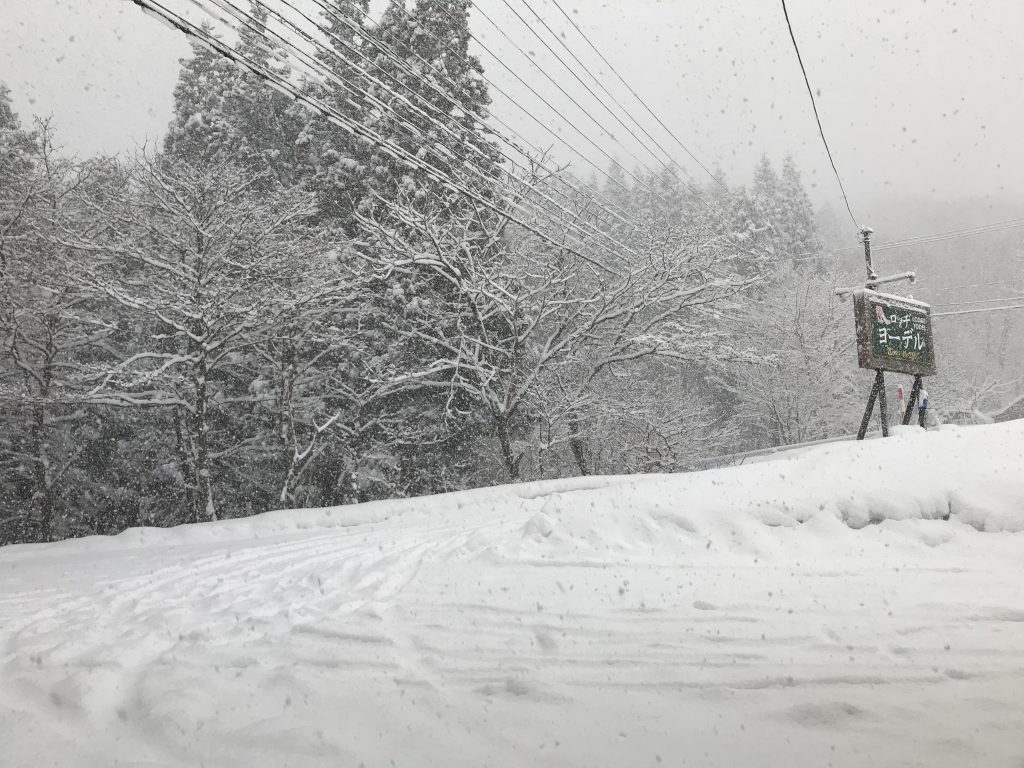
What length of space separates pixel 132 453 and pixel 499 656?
19.6 metres

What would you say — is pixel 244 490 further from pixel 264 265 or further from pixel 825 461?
Answer: pixel 825 461

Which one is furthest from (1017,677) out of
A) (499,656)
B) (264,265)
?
(264,265)

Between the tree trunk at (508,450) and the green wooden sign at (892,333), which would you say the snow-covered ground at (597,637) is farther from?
the tree trunk at (508,450)

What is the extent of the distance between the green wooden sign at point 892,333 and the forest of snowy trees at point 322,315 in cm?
414

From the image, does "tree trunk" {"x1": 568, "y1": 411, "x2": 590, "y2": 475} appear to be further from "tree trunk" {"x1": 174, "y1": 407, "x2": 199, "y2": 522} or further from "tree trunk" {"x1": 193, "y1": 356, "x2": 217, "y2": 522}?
"tree trunk" {"x1": 174, "y1": 407, "x2": 199, "y2": 522}

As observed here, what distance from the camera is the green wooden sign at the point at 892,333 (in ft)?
40.5

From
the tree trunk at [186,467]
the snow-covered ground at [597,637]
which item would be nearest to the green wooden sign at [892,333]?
the snow-covered ground at [597,637]

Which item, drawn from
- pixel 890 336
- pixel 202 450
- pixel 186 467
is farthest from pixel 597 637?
pixel 186 467

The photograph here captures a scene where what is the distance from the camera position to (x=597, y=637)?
4.15 m

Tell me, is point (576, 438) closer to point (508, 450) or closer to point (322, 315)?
point (508, 450)

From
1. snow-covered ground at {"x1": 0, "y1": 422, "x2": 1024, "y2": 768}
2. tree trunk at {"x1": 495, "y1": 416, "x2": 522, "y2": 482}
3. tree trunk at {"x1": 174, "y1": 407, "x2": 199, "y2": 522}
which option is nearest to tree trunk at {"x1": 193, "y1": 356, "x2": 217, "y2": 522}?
tree trunk at {"x1": 174, "y1": 407, "x2": 199, "y2": 522}

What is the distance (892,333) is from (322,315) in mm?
13835

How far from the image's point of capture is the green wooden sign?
1234 centimetres

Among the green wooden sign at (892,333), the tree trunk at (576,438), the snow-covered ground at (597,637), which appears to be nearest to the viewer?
the snow-covered ground at (597,637)
